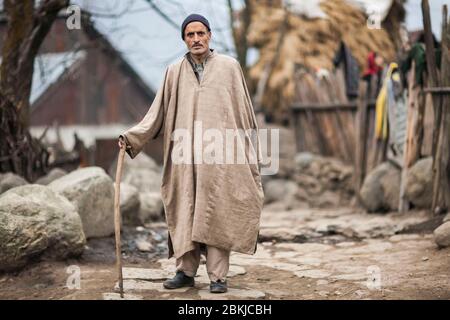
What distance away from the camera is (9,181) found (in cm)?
613

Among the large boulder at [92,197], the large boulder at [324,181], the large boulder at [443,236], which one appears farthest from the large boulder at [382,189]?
the large boulder at [92,197]

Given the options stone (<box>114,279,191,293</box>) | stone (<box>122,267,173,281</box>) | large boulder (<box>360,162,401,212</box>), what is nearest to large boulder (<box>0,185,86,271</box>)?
stone (<box>122,267,173,281</box>)

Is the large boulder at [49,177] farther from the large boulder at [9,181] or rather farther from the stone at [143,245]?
the stone at [143,245]

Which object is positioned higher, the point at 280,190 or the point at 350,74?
the point at 350,74

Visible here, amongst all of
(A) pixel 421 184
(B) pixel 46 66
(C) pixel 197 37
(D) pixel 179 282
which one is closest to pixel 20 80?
(B) pixel 46 66

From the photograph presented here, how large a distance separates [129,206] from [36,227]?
212 centimetres

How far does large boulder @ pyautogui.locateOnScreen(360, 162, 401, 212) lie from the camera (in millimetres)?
7880

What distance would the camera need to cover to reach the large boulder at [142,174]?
9.69 m

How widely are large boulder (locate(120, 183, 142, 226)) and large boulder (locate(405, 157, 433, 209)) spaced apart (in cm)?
312

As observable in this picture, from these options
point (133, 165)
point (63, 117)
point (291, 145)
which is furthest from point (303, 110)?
point (63, 117)

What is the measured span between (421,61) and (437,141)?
3.43 ft

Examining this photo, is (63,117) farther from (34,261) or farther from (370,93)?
(34,261)

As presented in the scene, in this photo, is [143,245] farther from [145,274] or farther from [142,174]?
[142,174]

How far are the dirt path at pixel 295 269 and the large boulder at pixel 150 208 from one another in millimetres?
605
